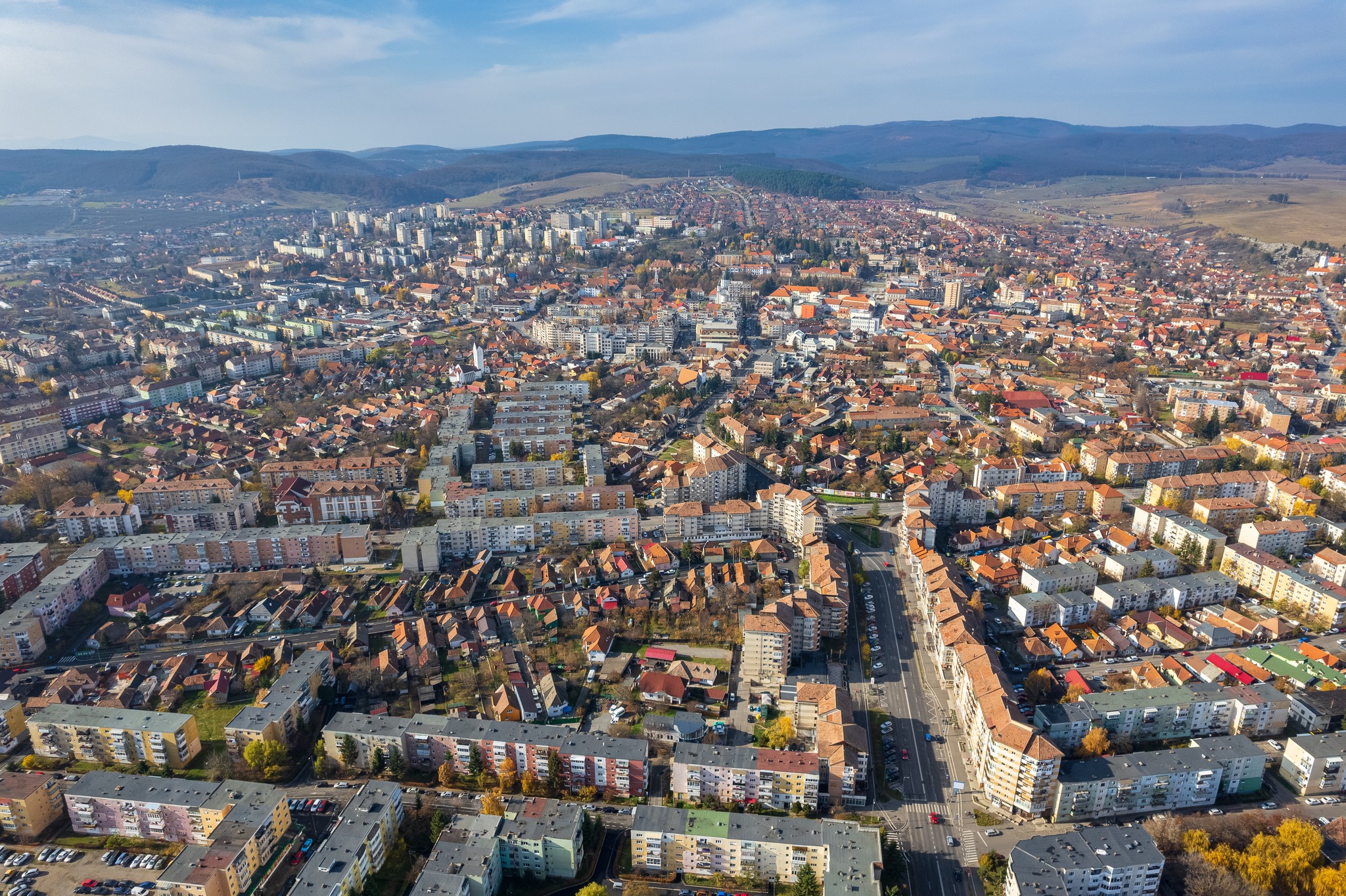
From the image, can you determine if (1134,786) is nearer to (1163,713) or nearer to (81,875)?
(1163,713)

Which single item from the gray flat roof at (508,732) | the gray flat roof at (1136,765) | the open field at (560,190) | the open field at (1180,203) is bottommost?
the gray flat roof at (1136,765)

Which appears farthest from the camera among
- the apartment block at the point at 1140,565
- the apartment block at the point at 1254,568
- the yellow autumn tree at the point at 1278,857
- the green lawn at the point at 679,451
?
the green lawn at the point at 679,451

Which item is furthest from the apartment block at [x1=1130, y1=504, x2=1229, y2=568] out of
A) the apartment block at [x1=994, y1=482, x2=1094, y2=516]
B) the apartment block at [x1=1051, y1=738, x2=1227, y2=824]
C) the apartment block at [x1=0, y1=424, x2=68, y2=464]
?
the apartment block at [x1=0, y1=424, x2=68, y2=464]

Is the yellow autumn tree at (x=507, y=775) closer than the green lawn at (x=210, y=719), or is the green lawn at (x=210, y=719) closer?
the yellow autumn tree at (x=507, y=775)

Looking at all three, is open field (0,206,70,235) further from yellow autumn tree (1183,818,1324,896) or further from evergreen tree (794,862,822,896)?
yellow autumn tree (1183,818,1324,896)

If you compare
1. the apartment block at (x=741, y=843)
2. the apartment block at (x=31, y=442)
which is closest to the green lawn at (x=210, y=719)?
the apartment block at (x=741, y=843)

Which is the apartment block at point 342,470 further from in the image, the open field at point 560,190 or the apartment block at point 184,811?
the open field at point 560,190
